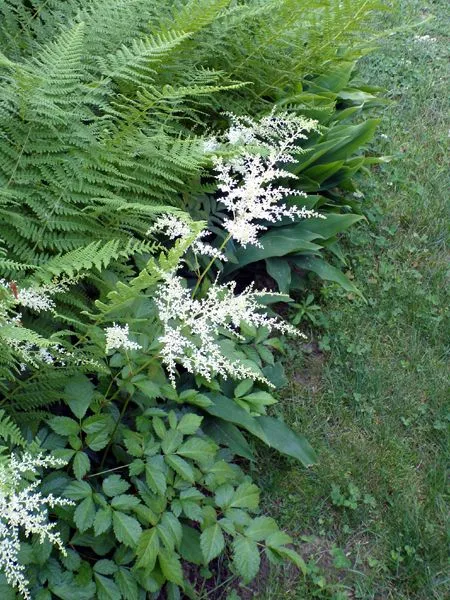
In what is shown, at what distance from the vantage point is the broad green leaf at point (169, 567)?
5.95 feet

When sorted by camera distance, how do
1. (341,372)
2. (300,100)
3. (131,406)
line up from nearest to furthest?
(131,406) < (341,372) < (300,100)

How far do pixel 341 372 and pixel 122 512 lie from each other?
1.49 metres

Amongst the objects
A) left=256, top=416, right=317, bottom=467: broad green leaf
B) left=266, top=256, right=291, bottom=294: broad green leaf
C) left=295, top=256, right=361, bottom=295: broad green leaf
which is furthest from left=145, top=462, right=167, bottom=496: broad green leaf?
left=295, top=256, right=361, bottom=295: broad green leaf

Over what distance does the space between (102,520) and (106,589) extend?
191 mm

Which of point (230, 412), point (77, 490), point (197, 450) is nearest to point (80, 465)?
point (77, 490)

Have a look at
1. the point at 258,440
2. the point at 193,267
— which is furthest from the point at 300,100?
the point at 258,440

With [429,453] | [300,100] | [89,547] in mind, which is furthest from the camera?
[300,100]

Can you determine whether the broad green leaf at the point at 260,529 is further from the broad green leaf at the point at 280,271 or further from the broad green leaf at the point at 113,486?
the broad green leaf at the point at 280,271

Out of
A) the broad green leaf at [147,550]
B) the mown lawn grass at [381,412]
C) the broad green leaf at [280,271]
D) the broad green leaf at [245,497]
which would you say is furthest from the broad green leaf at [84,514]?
the broad green leaf at [280,271]

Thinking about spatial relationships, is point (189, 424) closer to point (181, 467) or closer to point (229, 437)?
point (181, 467)

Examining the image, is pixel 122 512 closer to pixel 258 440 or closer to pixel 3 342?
pixel 3 342

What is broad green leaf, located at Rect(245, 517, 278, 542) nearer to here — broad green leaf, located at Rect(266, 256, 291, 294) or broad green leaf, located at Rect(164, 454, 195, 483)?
broad green leaf, located at Rect(164, 454, 195, 483)

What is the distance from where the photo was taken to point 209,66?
304cm

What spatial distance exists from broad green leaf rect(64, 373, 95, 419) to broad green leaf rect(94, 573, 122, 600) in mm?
434
